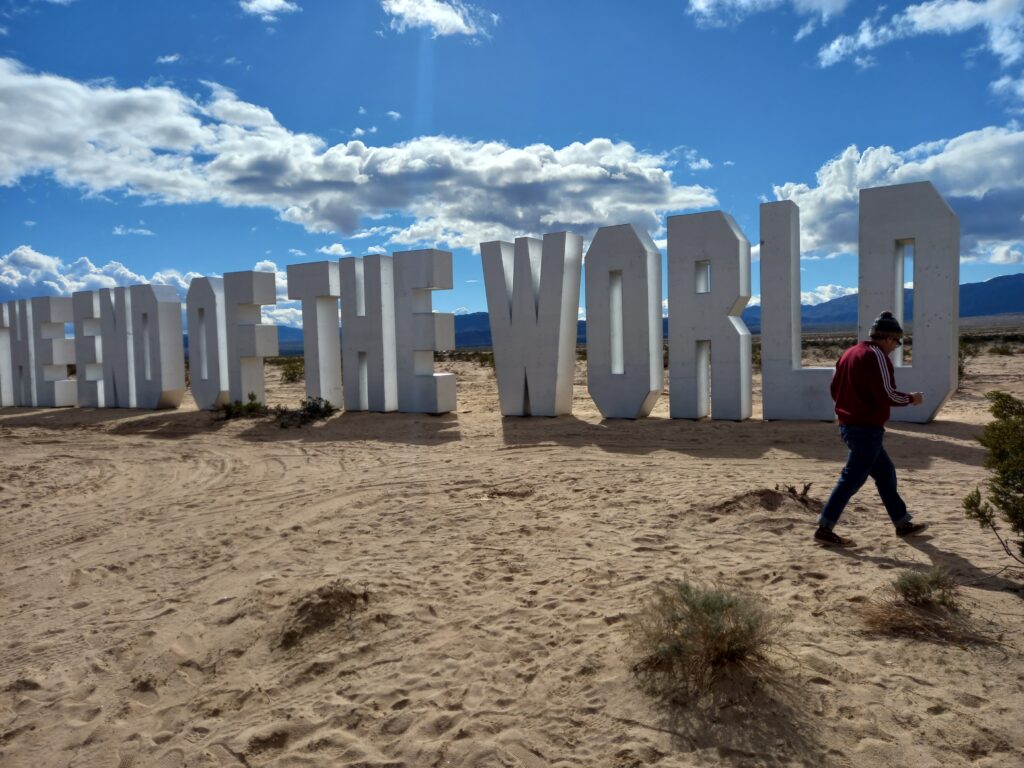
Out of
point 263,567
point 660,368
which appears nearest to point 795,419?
point 660,368

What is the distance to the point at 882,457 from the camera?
5.88 meters

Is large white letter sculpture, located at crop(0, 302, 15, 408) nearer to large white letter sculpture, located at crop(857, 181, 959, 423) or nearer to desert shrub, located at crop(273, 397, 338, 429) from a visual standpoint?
desert shrub, located at crop(273, 397, 338, 429)

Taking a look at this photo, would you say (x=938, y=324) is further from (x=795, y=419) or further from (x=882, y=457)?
(x=882, y=457)

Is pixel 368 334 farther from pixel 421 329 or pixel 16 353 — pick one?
pixel 16 353

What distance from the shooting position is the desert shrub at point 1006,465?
4.79 meters

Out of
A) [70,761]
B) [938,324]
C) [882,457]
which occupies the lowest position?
[70,761]

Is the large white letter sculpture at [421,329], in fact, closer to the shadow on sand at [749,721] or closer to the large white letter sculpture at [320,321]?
the large white letter sculpture at [320,321]

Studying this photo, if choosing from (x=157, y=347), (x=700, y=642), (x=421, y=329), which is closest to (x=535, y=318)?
(x=421, y=329)

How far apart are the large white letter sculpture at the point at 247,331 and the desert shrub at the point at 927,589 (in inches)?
619

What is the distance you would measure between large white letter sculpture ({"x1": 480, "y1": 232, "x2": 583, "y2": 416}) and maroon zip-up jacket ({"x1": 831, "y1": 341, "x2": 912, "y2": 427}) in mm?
9239

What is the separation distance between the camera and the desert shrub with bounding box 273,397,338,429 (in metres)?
15.7

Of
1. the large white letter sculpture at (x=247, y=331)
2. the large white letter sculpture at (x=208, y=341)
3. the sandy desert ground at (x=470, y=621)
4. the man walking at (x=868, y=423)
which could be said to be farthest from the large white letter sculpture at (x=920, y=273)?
the large white letter sculpture at (x=208, y=341)

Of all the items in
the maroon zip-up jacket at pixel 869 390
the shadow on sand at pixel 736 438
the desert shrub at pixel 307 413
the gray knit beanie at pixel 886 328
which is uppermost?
the gray knit beanie at pixel 886 328

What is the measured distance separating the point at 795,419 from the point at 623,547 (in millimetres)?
8000
